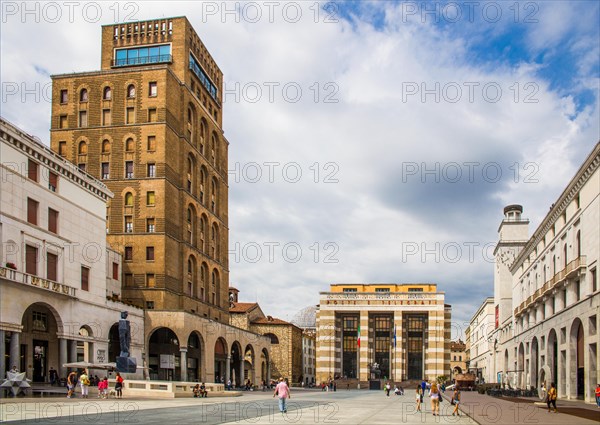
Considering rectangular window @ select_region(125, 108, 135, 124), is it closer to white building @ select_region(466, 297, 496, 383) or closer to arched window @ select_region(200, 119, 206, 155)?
arched window @ select_region(200, 119, 206, 155)

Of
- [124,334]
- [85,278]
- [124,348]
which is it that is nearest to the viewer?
[124,334]

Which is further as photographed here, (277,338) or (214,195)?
(277,338)

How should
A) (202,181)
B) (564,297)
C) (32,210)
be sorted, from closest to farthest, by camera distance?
(32,210) < (564,297) < (202,181)

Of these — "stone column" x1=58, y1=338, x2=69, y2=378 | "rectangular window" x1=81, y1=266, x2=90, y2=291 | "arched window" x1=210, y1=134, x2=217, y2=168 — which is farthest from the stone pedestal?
"arched window" x1=210, y1=134, x2=217, y2=168

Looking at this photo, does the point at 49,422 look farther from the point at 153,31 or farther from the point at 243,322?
the point at 243,322

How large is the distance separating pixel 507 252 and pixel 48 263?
7289 cm

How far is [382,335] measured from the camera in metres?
137

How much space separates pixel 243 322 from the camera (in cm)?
11906

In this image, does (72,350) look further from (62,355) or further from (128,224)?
(128,224)

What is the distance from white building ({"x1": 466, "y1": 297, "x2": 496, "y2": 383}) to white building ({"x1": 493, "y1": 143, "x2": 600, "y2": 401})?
30799mm

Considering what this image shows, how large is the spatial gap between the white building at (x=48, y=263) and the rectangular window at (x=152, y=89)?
627 inches

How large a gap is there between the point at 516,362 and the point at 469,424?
205 ft

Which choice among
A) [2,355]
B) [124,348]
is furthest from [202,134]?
[2,355]

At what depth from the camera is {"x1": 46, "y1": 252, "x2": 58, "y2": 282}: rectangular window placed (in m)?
50.4
